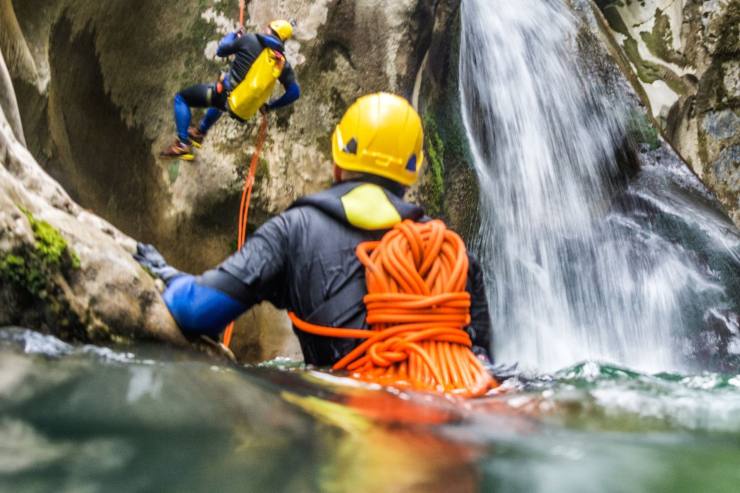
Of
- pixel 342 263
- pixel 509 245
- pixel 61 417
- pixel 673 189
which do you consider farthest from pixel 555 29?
pixel 61 417

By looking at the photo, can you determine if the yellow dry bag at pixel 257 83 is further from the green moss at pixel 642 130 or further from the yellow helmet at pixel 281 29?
the green moss at pixel 642 130

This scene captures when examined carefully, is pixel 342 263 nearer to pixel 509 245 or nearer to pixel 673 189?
pixel 509 245

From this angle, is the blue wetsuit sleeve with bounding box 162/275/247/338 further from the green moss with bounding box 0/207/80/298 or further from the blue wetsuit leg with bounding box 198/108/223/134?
the blue wetsuit leg with bounding box 198/108/223/134

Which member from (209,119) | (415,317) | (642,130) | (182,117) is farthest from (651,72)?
(415,317)

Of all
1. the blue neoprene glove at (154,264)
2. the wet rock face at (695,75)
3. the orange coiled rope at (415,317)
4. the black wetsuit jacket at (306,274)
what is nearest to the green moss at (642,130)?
the wet rock face at (695,75)

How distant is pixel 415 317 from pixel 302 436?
115 centimetres

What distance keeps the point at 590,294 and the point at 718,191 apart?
7.27 meters

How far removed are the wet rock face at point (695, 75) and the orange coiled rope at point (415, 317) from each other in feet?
38.1

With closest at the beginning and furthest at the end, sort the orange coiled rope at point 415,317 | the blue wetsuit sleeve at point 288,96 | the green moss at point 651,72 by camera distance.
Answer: the orange coiled rope at point 415,317, the blue wetsuit sleeve at point 288,96, the green moss at point 651,72

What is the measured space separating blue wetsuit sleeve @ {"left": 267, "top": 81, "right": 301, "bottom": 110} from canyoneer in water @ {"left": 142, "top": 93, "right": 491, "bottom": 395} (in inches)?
113

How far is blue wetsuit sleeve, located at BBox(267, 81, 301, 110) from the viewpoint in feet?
19.5

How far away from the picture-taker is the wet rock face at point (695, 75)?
12.8 metres

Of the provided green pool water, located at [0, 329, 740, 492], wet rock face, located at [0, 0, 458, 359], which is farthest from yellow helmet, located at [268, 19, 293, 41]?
green pool water, located at [0, 329, 740, 492]

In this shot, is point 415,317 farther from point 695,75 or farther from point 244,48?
point 695,75
